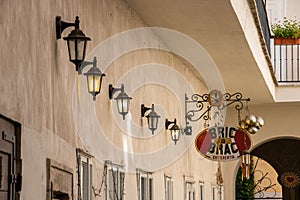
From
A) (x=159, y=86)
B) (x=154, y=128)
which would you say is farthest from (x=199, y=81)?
(x=154, y=128)

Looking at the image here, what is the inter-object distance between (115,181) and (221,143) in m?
7.19

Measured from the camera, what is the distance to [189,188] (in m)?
18.4

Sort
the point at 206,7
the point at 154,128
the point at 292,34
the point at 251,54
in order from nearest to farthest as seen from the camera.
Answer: the point at 206,7 < the point at 154,128 < the point at 251,54 < the point at 292,34

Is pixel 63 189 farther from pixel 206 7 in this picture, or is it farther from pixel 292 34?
pixel 292 34

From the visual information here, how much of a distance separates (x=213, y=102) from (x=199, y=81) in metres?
3.51

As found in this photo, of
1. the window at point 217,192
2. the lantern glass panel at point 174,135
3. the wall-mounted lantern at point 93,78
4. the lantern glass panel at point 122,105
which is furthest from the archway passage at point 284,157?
the wall-mounted lantern at point 93,78

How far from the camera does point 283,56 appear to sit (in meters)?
23.2

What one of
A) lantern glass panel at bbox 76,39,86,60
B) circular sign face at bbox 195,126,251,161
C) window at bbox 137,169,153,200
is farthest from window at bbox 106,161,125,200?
circular sign face at bbox 195,126,251,161

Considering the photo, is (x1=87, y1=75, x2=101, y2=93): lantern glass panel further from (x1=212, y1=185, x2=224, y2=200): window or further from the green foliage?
the green foliage

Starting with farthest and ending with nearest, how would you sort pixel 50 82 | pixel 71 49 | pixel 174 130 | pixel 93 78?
pixel 174 130, pixel 93 78, pixel 71 49, pixel 50 82

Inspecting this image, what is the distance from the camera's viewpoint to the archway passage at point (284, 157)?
28906mm

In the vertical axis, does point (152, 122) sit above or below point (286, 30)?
below

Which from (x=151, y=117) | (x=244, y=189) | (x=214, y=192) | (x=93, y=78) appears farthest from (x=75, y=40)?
(x=244, y=189)

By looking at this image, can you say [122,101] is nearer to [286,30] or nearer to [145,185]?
[145,185]
